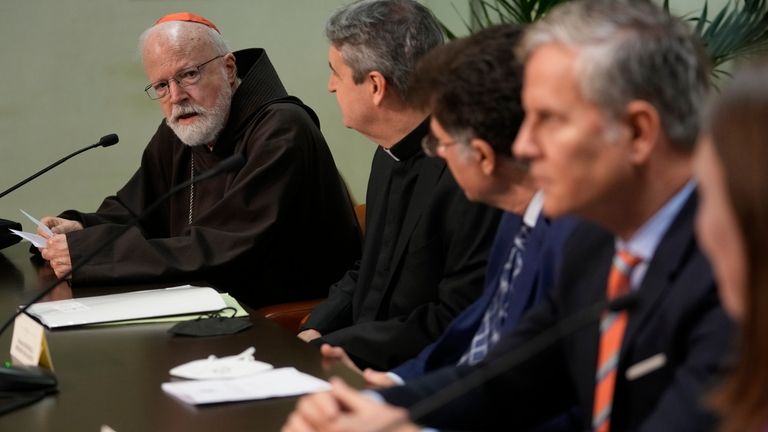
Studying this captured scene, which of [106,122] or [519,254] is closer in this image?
[519,254]

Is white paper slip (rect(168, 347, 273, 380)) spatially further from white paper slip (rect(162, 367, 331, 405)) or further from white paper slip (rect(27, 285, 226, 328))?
white paper slip (rect(27, 285, 226, 328))

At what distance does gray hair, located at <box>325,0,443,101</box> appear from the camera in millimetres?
3020

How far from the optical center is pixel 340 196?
393 centimetres

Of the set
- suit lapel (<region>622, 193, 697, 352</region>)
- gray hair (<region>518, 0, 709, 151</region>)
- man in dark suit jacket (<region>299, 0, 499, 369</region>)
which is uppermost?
gray hair (<region>518, 0, 709, 151</region>)

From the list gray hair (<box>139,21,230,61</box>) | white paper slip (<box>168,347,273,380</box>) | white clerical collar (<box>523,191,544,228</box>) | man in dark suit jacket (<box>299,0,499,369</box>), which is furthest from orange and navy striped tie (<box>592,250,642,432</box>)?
gray hair (<box>139,21,230,61</box>)

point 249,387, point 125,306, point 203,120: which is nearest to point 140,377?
point 249,387

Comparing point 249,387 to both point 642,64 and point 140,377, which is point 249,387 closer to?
point 140,377

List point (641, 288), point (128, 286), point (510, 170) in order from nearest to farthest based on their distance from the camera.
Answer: point (641, 288) < point (510, 170) < point (128, 286)

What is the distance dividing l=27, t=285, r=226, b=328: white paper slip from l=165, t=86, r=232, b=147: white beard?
3.34ft

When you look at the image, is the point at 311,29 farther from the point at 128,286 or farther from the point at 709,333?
the point at 709,333

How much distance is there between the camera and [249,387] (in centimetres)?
210

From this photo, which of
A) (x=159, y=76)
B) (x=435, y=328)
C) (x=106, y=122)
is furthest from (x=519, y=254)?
(x=106, y=122)

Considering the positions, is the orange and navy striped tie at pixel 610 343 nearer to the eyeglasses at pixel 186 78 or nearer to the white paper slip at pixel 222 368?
the white paper slip at pixel 222 368

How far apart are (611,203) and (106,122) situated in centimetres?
412
